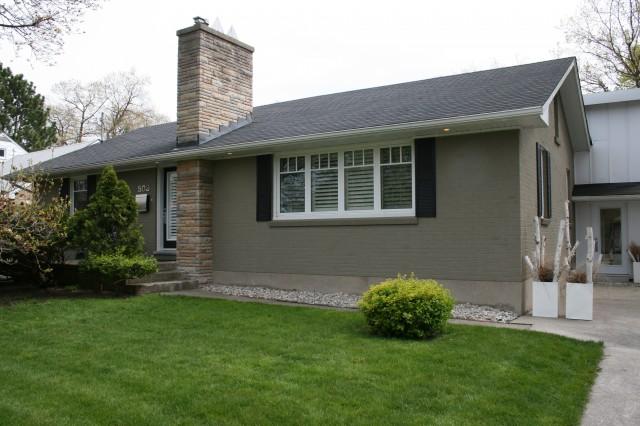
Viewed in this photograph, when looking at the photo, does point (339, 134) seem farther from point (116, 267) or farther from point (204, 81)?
point (116, 267)

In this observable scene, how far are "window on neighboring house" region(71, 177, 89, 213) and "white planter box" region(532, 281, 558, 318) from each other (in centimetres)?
1134

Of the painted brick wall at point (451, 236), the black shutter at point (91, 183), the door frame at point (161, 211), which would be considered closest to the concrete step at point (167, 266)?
the door frame at point (161, 211)

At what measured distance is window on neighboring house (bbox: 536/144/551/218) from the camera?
9.70 m

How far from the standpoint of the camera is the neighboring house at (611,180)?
46.6 feet

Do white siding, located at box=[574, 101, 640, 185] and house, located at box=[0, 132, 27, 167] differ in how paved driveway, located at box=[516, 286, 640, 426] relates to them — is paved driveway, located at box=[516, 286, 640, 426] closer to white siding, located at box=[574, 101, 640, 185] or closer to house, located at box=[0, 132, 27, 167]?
white siding, located at box=[574, 101, 640, 185]

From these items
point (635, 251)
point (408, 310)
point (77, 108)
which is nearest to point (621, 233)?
point (635, 251)

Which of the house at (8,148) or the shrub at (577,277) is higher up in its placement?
the house at (8,148)

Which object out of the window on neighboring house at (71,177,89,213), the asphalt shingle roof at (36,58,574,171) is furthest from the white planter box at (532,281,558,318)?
the window on neighboring house at (71,177,89,213)

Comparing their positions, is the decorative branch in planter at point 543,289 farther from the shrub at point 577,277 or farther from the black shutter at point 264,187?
the black shutter at point 264,187

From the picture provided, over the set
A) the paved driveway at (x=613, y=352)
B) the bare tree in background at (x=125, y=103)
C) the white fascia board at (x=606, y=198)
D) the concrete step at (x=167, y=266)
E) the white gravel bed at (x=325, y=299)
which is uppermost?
the bare tree in background at (x=125, y=103)

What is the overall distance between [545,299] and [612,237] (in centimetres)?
825

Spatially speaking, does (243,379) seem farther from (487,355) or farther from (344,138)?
(344,138)

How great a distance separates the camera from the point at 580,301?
763 centimetres

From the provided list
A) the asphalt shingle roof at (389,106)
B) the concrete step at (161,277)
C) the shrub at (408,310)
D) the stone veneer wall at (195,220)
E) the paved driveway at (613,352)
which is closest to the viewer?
the paved driveway at (613,352)
